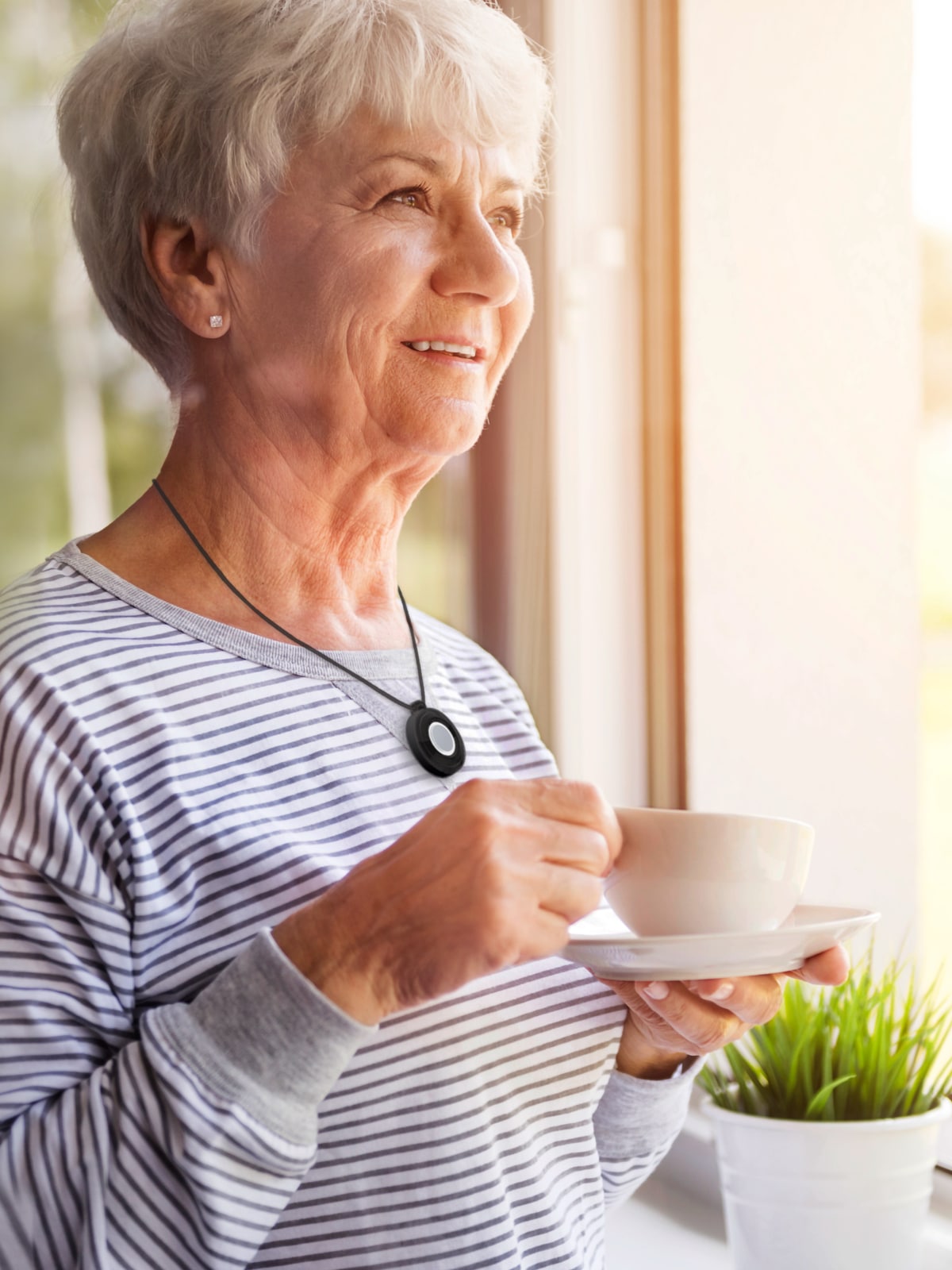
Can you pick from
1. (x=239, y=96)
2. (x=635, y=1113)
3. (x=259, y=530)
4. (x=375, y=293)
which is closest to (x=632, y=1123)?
(x=635, y=1113)

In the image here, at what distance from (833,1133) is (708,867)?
486 millimetres

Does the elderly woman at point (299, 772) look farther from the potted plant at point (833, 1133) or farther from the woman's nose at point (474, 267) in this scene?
the potted plant at point (833, 1133)

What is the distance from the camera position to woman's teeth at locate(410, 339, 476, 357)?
0.93 metres

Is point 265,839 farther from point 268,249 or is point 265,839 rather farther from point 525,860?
point 268,249

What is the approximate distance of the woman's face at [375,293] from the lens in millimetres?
913

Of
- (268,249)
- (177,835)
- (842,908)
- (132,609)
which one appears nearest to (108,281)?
(268,249)

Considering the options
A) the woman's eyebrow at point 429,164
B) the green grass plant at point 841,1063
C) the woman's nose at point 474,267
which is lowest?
the green grass plant at point 841,1063

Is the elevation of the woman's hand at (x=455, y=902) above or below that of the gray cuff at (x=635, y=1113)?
above

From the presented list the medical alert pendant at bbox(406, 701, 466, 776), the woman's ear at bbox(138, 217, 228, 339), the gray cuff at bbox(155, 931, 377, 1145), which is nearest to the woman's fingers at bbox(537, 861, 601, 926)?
the gray cuff at bbox(155, 931, 377, 1145)

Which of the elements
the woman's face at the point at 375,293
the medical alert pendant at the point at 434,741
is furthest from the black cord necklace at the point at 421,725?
the woman's face at the point at 375,293

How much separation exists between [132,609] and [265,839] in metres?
0.19

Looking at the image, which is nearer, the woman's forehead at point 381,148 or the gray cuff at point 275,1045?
the gray cuff at point 275,1045

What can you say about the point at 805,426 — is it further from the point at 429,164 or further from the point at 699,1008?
the point at 699,1008

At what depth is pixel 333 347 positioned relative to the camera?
3.00ft
